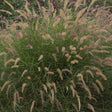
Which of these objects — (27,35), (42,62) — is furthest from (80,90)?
(27,35)

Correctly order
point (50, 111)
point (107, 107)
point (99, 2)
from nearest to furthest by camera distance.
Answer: point (50, 111) → point (107, 107) → point (99, 2)

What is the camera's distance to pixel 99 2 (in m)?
7.86

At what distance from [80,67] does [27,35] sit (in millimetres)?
942

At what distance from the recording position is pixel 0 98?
3090 mm

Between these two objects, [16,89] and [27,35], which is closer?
[16,89]

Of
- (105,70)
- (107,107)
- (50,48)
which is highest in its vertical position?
(50,48)

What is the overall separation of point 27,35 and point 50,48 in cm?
42

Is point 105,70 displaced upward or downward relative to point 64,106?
upward

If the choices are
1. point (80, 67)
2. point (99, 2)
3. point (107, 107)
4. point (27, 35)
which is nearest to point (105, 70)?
point (80, 67)

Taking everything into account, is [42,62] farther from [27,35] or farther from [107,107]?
[107,107]

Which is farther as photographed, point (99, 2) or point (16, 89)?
point (99, 2)

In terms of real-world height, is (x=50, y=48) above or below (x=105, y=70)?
above

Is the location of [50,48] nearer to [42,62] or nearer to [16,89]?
[42,62]

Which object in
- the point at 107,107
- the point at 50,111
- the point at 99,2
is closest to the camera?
the point at 50,111
